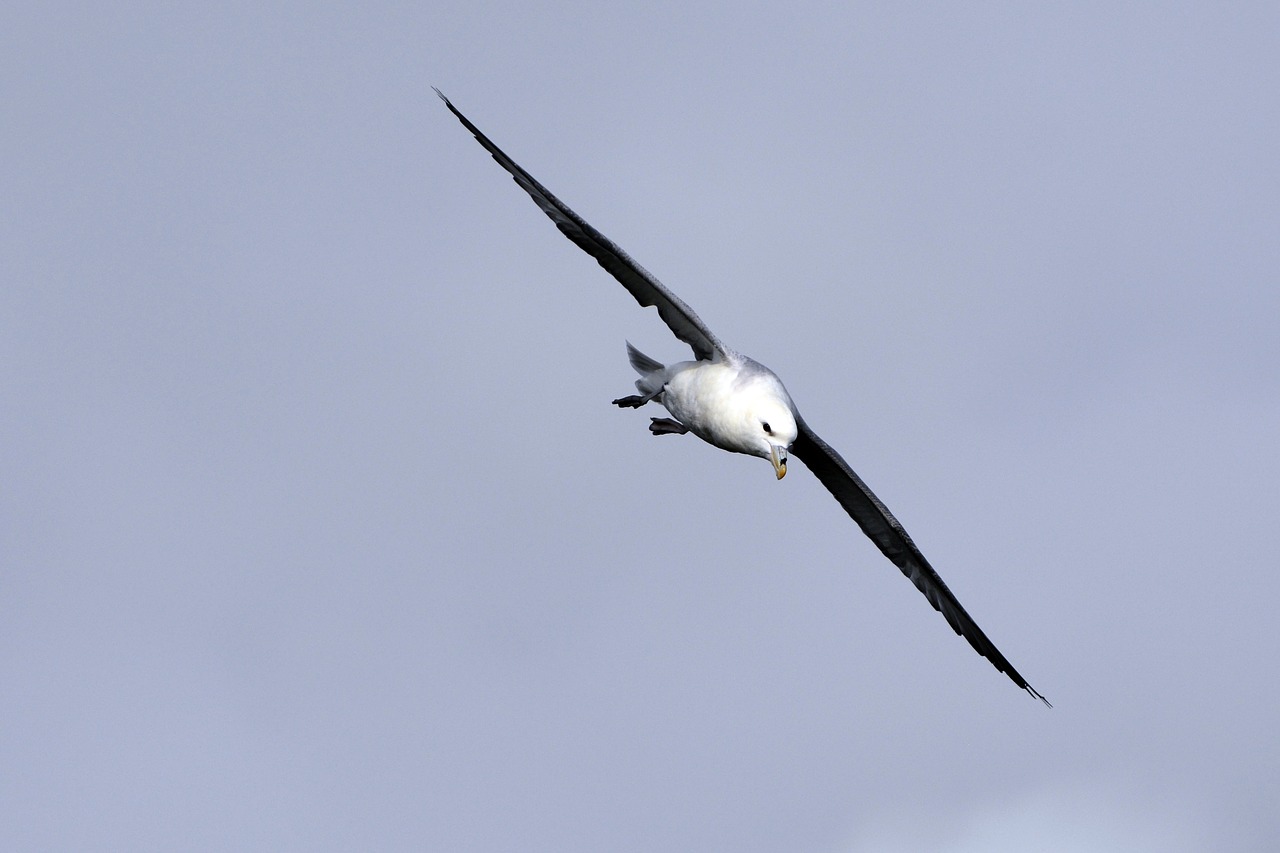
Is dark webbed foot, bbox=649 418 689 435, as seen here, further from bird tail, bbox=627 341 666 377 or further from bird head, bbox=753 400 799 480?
bird head, bbox=753 400 799 480

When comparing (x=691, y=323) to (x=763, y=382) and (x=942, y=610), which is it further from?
(x=942, y=610)

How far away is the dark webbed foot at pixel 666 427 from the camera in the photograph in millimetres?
14984

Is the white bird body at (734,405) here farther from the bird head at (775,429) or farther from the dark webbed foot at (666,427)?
the dark webbed foot at (666,427)

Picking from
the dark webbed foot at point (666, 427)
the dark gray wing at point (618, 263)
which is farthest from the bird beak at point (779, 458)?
the dark webbed foot at point (666, 427)

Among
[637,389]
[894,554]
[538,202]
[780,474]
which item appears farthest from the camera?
[894,554]

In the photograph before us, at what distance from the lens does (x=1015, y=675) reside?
16234 mm

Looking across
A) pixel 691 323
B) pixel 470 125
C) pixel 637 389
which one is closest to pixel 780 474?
pixel 691 323

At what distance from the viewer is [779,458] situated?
42.7ft

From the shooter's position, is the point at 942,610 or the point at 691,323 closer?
the point at 691,323

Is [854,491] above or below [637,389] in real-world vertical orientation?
below

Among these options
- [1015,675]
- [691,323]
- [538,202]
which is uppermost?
[538,202]

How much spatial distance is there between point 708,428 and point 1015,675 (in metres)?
4.83

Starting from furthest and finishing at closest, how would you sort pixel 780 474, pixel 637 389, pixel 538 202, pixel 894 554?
pixel 894 554, pixel 637 389, pixel 538 202, pixel 780 474

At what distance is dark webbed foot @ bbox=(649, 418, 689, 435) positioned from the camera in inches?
590
